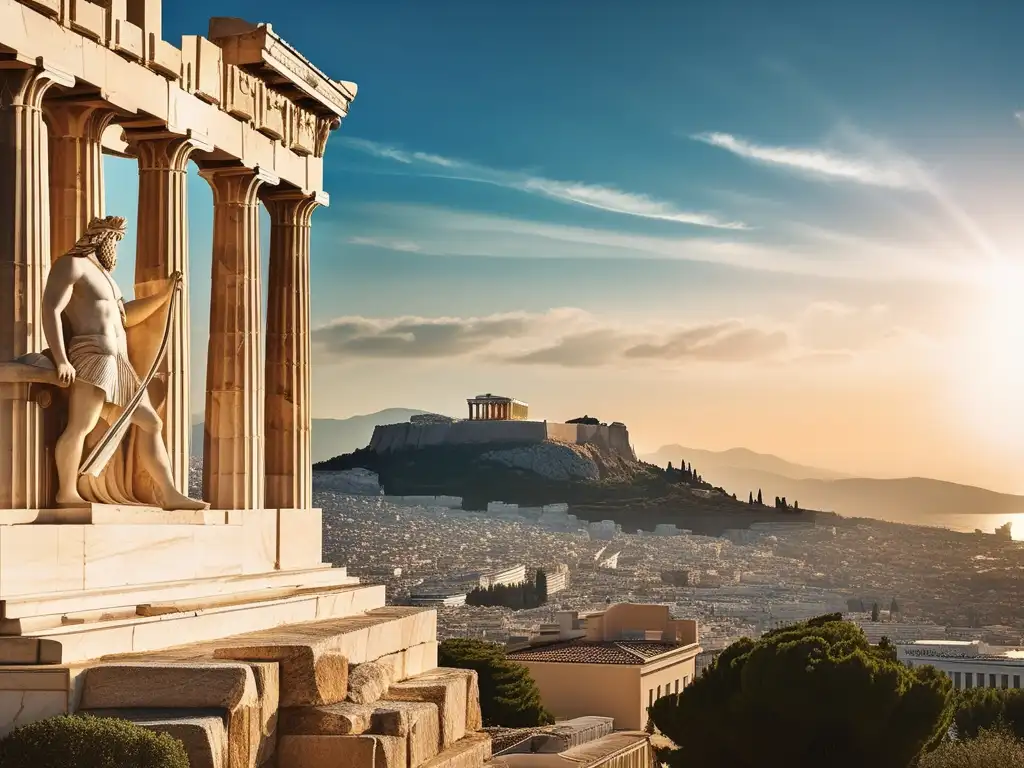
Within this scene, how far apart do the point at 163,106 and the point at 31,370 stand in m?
3.63

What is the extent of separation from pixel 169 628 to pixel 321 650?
1.40 m

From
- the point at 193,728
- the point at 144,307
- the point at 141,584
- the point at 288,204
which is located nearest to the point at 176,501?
the point at 141,584

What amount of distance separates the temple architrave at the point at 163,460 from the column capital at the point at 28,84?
0.02 meters

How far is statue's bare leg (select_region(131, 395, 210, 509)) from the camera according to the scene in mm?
16913

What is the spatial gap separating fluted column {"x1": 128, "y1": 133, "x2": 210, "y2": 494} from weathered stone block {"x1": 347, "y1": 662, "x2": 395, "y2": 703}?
295cm

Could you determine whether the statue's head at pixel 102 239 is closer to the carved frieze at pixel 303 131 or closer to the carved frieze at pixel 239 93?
the carved frieze at pixel 239 93

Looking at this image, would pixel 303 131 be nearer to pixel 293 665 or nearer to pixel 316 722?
pixel 293 665

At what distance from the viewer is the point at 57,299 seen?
1552 centimetres

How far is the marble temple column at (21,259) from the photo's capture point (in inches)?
598

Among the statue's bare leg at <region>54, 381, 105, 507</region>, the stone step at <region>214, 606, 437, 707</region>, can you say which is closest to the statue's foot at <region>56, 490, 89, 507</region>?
the statue's bare leg at <region>54, 381, 105, 507</region>

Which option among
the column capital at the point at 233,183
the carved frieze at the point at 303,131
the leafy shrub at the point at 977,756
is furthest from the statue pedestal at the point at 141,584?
the leafy shrub at the point at 977,756

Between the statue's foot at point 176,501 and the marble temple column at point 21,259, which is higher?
the marble temple column at point 21,259

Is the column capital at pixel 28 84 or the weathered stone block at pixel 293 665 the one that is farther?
the column capital at pixel 28 84

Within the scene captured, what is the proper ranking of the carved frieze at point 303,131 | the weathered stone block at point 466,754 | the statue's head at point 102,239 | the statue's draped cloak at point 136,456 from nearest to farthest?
the statue's head at point 102,239, the weathered stone block at point 466,754, the statue's draped cloak at point 136,456, the carved frieze at point 303,131
